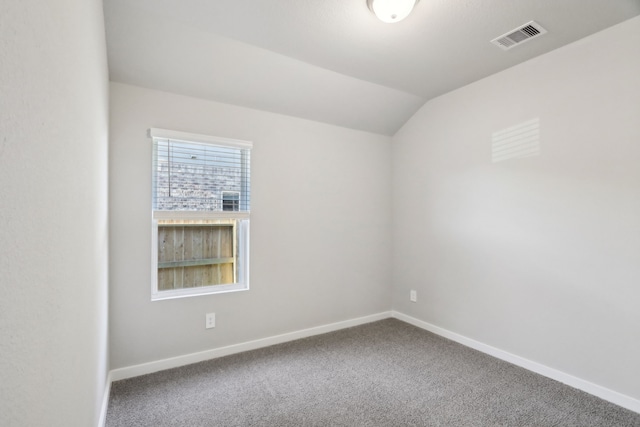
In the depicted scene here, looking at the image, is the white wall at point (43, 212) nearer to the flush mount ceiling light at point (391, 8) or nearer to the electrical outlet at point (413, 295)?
the flush mount ceiling light at point (391, 8)

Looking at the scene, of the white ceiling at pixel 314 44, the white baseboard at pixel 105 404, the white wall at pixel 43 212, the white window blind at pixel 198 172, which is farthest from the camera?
the white window blind at pixel 198 172

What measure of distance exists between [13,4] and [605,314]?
3162 mm

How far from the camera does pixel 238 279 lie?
2.91m

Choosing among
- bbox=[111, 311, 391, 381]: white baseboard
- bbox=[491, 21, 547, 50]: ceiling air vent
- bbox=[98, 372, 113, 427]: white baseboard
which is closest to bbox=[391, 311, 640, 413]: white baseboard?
bbox=[111, 311, 391, 381]: white baseboard

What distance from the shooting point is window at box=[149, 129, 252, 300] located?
Result: 2.50m

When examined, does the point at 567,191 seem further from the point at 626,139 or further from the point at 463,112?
the point at 463,112

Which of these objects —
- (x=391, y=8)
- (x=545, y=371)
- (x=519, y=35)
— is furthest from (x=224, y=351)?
(x=519, y=35)

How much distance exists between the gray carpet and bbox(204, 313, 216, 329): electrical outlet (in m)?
0.30

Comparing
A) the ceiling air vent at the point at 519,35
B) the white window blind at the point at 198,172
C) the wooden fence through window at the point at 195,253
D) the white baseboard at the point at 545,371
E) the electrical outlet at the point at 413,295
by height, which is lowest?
the white baseboard at the point at 545,371

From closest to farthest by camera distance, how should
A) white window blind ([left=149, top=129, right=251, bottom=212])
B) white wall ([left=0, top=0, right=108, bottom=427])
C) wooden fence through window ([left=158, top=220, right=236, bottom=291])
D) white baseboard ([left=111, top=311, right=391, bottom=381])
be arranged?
white wall ([left=0, top=0, right=108, bottom=427]) < white baseboard ([left=111, top=311, right=391, bottom=381]) < white window blind ([left=149, top=129, right=251, bottom=212]) < wooden fence through window ([left=158, top=220, right=236, bottom=291])

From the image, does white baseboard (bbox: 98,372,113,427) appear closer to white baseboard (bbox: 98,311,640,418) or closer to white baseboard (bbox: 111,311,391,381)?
white baseboard (bbox: 98,311,640,418)

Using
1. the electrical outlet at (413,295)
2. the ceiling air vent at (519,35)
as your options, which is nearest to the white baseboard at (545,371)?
the electrical outlet at (413,295)

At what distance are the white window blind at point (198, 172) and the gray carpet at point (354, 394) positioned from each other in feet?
4.44

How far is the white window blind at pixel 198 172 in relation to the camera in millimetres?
2490
